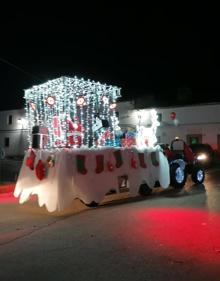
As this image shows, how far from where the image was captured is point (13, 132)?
51219mm

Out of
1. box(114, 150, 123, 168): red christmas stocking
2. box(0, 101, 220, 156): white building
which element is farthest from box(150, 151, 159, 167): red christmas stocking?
box(0, 101, 220, 156): white building

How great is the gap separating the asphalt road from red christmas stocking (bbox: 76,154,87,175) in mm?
971

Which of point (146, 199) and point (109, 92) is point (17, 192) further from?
point (109, 92)

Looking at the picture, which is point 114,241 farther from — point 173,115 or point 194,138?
point 173,115

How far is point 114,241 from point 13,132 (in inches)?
1796

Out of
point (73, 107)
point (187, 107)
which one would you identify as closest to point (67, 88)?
point (73, 107)

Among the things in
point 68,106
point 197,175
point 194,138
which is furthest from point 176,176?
point 194,138

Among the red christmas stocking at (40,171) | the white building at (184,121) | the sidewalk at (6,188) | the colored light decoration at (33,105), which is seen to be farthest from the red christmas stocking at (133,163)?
the white building at (184,121)

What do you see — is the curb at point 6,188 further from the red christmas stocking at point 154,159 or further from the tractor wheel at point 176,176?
the tractor wheel at point 176,176

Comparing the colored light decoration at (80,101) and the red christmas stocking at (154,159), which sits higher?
the colored light decoration at (80,101)

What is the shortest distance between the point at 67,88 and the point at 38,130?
4113mm

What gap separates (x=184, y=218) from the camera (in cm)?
905

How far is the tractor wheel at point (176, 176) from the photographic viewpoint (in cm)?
1423

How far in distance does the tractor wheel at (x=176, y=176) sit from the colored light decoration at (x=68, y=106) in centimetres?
329
